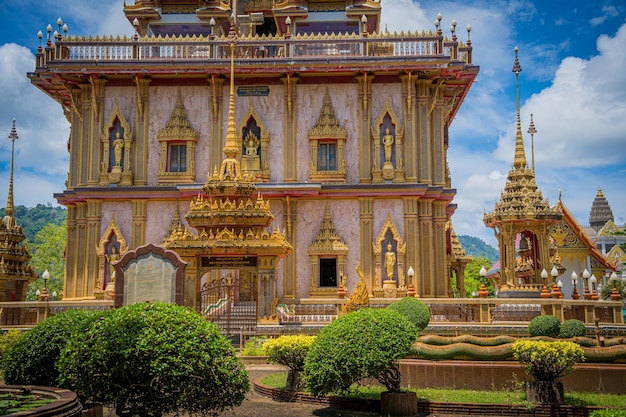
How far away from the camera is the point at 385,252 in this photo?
29156 mm

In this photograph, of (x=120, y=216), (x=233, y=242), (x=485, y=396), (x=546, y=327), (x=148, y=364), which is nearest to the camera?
(x=148, y=364)

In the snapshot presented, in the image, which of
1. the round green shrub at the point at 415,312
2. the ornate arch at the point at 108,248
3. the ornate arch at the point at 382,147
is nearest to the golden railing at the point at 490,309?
the round green shrub at the point at 415,312

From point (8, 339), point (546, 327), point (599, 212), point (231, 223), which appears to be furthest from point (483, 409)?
point (599, 212)

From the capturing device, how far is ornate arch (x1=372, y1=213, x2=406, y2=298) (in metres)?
28.6

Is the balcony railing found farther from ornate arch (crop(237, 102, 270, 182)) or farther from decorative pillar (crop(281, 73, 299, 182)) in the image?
ornate arch (crop(237, 102, 270, 182))

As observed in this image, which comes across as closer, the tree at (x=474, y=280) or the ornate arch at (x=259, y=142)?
the ornate arch at (x=259, y=142)

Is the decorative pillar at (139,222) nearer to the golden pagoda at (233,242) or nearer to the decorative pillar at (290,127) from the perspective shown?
the golden pagoda at (233,242)

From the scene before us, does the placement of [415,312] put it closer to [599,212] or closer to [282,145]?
[282,145]

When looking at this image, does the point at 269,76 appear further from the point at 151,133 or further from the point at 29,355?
the point at 29,355

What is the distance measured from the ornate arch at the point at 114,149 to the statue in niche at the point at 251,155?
475 centimetres

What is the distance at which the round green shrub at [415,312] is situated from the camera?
19594mm

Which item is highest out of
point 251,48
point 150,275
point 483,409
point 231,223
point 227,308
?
point 251,48

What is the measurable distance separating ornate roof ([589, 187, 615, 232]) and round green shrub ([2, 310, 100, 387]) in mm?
90642

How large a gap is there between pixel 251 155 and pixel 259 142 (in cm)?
67
